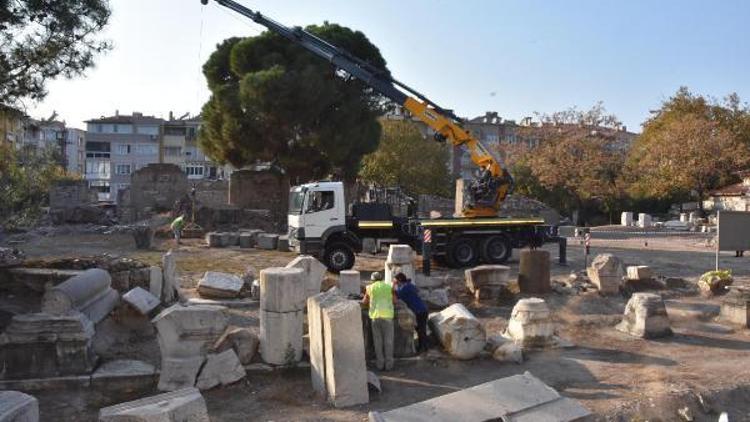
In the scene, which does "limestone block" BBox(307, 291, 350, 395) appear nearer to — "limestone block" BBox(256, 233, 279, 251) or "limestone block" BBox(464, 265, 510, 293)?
"limestone block" BBox(464, 265, 510, 293)

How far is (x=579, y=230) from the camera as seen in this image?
96.1ft

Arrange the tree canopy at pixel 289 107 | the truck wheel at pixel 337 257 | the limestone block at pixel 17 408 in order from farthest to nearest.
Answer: the tree canopy at pixel 289 107
the truck wheel at pixel 337 257
the limestone block at pixel 17 408

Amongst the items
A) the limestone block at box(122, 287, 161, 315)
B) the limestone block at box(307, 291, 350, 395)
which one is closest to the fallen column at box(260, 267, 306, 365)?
the limestone block at box(307, 291, 350, 395)

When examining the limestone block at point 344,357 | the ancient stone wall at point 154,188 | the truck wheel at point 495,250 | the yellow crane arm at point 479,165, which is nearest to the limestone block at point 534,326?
the limestone block at point 344,357

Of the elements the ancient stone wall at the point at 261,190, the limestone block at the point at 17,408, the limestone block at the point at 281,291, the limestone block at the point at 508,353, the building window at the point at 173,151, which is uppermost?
the building window at the point at 173,151

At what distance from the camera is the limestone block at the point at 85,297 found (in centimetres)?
849

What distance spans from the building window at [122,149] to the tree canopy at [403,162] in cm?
3733

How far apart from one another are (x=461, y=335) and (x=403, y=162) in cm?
3277

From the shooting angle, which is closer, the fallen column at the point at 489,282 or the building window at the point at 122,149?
the fallen column at the point at 489,282

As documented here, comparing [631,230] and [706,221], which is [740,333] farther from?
[706,221]

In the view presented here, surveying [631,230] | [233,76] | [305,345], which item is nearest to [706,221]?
[631,230]

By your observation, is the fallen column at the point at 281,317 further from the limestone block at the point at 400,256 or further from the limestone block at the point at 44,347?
the limestone block at the point at 400,256

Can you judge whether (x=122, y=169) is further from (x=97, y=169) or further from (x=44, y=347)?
(x=44, y=347)

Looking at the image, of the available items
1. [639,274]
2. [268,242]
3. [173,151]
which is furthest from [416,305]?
[173,151]
